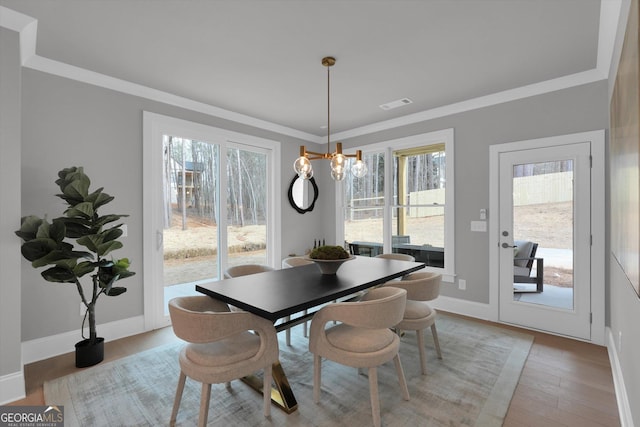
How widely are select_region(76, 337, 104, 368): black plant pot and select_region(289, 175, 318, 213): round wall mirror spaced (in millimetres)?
3112

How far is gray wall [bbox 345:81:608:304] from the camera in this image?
310 cm

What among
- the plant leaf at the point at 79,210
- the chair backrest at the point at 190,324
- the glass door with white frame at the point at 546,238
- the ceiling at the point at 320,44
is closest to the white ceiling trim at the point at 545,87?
the ceiling at the point at 320,44

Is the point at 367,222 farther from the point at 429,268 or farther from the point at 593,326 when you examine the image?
A: the point at 593,326

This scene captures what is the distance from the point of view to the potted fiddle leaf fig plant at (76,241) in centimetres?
228

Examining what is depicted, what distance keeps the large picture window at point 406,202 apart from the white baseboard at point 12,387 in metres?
4.12

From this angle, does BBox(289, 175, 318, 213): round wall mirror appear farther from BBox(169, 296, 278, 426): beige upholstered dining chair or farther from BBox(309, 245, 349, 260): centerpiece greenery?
BBox(169, 296, 278, 426): beige upholstered dining chair

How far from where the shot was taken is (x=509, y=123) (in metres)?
3.53

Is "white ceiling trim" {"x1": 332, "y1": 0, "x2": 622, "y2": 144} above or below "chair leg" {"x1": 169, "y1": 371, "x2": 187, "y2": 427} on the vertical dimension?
above

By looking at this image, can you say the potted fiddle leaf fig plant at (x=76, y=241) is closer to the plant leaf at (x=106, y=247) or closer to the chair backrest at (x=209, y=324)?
the plant leaf at (x=106, y=247)

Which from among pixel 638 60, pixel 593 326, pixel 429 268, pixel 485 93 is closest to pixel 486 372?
pixel 593 326

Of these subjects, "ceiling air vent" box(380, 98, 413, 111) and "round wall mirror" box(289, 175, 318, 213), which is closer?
"ceiling air vent" box(380, 98, 413, 111)

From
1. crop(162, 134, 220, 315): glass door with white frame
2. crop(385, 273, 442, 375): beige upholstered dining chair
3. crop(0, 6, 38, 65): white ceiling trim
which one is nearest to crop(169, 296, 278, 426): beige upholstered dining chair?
crop(385, 273, 442, 375): beige upholstered dining chair

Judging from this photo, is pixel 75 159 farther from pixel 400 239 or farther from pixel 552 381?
pixel 552 381

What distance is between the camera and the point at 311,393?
220 cm
